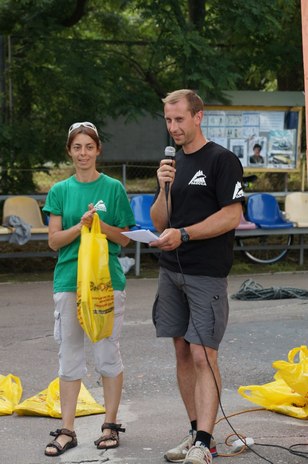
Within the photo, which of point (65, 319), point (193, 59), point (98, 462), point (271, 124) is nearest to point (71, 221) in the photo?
point (65, 319)

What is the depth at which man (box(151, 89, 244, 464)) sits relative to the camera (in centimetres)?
498

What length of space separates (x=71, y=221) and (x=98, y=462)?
1.39 meters

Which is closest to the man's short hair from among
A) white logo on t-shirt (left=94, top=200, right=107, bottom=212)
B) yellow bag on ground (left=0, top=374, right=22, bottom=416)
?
white logo on t-shirt (left=94, top=200, right=107, bottom=212)

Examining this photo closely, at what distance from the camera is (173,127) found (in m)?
5.04

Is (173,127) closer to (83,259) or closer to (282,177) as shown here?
(83,259)

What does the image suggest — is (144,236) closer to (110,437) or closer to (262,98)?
(110,437)

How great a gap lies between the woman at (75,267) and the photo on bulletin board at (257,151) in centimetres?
912

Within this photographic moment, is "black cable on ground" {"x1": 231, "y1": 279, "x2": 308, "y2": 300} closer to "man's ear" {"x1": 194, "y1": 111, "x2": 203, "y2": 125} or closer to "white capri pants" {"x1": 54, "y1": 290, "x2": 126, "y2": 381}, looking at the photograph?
"white capri pants" {"x1": 54, "y1": 290, "x2": 126, "y2": 381}

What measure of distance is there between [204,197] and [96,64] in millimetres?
8280

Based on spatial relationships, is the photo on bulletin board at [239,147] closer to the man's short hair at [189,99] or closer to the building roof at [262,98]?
the building roof at [262,98]

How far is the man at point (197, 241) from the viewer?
498cm

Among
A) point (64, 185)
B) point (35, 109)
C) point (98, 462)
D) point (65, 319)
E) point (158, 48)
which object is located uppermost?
point (158, 48)

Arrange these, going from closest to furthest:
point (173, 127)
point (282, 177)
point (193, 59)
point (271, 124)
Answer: point (173, 127)
point (193, 59)
point (271, 124)
point (282, 177)

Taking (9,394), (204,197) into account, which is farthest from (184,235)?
(9,394)
